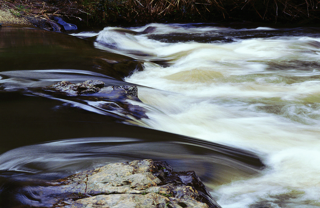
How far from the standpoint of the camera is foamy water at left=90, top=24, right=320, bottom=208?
1.99 meters

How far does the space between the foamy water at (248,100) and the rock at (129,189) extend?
15.7 inches

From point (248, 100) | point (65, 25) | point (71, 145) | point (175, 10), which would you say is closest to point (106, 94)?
point (71, 145)

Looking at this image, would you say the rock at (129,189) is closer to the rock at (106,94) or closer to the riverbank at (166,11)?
the rock at (106,94)

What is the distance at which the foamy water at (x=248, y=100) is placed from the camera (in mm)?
1993

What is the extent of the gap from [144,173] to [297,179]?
115 cm

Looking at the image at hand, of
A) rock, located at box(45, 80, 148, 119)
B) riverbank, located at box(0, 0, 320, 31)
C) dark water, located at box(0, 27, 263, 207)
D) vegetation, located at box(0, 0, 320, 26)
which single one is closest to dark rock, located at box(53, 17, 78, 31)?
riverbank, located at box(0, 0, 320, 31)

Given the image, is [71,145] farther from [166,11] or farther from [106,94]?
[166,11]

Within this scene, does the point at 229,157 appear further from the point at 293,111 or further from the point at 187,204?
the point at 293,111

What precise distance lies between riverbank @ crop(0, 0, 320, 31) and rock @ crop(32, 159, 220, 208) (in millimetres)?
8351

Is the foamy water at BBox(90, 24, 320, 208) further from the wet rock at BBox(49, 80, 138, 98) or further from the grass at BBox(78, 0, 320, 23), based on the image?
the grass at BBox(78, 0, 320, 23)

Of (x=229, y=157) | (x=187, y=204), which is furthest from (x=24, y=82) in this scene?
(x=187, y=204)

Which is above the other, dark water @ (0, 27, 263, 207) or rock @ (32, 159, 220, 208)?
rock @ (32, 159, 220, 208)

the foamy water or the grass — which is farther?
the grass

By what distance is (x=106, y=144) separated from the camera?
220cm
